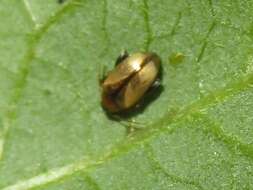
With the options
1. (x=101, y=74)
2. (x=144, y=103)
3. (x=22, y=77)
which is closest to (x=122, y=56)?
(x=101, y=74)

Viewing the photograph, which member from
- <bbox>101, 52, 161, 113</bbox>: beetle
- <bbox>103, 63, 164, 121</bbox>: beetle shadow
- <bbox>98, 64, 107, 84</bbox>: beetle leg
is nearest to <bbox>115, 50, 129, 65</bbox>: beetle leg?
A: <bbox>101, 52, 161, 113</bbox>: beetle

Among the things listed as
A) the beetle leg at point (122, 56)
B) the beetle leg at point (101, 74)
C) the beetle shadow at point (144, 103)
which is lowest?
the beetle shadow at point (144, 103)

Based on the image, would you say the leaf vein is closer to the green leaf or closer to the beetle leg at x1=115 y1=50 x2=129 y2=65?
the green leaf

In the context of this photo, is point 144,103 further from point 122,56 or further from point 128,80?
point 122,56

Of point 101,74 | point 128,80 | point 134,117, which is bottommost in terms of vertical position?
point 134,117

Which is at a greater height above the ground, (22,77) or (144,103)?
(22,77)

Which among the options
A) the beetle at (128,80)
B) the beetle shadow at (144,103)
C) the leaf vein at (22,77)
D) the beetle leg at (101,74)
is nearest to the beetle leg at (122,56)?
the beetle at (128,80)

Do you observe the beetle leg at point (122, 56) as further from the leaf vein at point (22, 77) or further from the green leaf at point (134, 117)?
the leaf vein at point (22, 77)
